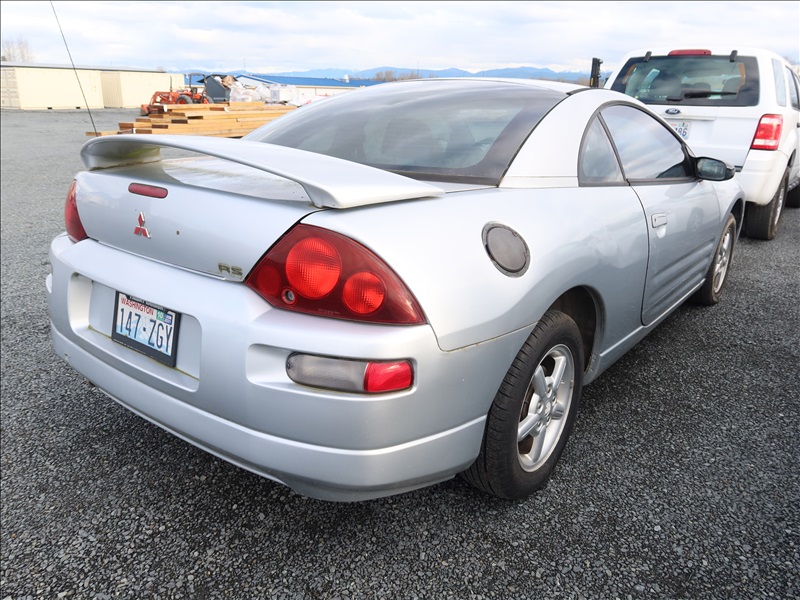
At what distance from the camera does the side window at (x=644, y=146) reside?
2.71 meters

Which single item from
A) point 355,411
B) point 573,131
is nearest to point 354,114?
point 573,131

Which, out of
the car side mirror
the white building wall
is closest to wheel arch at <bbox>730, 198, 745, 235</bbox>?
the car side mirror

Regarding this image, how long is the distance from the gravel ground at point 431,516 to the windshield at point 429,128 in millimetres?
1151

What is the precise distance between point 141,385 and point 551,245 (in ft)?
4.33

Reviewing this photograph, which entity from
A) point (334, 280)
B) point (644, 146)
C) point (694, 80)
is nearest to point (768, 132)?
point (694, 80)

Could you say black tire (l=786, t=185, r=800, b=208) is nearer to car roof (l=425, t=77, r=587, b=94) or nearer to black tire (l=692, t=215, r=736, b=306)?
black tire (l=692, t=215, r=736, b=306)

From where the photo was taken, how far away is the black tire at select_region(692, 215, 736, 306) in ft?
12.7

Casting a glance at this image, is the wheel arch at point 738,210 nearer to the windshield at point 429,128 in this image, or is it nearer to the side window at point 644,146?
the side window at point 644,146

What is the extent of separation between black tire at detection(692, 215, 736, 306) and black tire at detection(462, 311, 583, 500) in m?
2.06

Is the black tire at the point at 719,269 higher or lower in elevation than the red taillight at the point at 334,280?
lower

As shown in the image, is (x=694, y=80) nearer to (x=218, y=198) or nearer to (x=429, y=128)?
(x=429, y=128)

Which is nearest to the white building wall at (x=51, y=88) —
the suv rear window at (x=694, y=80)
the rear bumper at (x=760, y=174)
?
the suv rear window at (x=694, y=80)

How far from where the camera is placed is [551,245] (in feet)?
6.35

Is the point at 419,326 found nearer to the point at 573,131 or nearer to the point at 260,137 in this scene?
the point at 573,131
